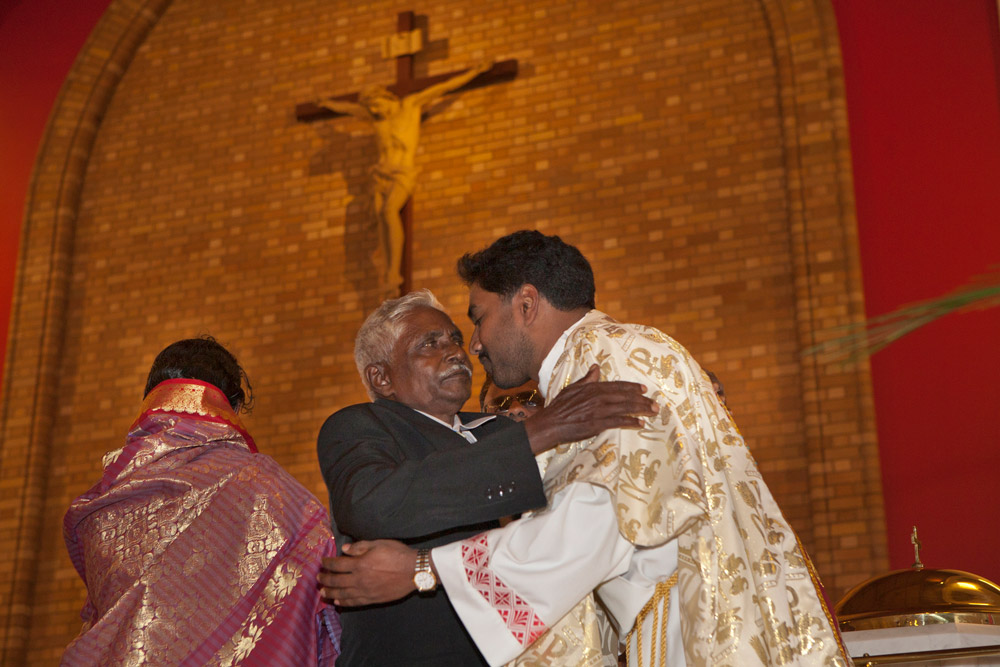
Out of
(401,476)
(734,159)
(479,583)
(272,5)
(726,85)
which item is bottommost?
(479,583)

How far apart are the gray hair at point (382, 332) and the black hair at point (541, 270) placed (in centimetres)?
→ 33

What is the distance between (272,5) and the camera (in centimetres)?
848

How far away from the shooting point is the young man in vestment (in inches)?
113

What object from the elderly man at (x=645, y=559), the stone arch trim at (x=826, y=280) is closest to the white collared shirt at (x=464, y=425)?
the elderly man at (x=645, y=559)

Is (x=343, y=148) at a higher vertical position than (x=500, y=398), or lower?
higher

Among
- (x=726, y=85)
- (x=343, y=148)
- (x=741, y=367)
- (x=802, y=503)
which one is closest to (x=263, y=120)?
(x=343, y=148)

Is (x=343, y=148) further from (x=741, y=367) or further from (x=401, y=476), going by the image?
(x=401, y=476)

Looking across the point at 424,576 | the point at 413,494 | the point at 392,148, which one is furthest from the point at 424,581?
the point at 392,148

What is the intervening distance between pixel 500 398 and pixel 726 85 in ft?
12.5

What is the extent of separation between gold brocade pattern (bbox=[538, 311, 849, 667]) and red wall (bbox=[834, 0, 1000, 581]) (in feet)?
13.4

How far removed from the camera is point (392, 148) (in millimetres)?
7410

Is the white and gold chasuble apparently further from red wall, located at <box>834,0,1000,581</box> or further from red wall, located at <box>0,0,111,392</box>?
red wall, located at <box>0,0,111,392</box>

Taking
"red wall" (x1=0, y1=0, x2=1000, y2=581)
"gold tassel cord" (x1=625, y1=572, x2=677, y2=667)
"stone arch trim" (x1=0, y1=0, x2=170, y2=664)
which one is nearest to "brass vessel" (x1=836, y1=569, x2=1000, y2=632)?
"gold tassel cord" (x1=625, y1=572, x2=677, y2=667)

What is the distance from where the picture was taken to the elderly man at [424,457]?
2.21 m
